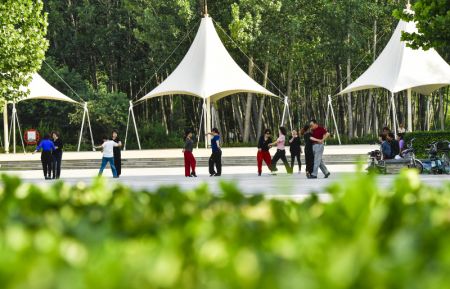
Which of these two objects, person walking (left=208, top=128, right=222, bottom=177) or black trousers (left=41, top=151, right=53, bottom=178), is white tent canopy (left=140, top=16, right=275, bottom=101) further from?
black trousers (left=41, top=151, right=53, bottom=178)

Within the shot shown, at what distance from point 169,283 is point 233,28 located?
175 ft

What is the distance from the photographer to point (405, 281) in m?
2.44

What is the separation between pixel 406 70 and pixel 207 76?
29.1 ft

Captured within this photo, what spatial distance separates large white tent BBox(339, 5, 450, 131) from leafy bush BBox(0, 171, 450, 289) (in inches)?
1473

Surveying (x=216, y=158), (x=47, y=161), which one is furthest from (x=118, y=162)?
(x=216, y=158)

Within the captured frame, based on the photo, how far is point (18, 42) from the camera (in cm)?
3092

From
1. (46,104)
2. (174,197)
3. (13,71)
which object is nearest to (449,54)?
(46,104)

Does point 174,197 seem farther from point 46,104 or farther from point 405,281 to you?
point 46,104

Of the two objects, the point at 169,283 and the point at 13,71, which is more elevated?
the point at 13,71

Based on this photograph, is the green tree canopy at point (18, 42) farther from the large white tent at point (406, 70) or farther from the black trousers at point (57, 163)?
the large white tent at point (406, 70)

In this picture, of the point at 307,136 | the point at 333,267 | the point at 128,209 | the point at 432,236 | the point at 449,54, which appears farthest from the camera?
the point at 449,54

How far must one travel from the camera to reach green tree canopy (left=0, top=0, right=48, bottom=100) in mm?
30844

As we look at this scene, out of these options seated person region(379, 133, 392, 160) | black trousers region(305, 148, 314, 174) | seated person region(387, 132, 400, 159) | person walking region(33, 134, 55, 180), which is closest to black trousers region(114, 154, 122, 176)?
person walking region(33, 134, 55, 180)

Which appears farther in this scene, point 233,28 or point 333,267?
point 233,28
